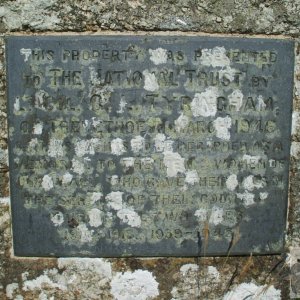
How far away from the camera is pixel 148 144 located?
274 centimetres

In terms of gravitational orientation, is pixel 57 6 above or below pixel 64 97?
above

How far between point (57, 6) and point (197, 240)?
55.3 inches

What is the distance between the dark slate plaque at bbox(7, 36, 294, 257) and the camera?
268 cm

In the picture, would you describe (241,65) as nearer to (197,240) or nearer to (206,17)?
(206,17)

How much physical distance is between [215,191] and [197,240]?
0.91 ft

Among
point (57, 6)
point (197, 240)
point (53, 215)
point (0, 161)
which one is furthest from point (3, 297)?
point (57, 6)

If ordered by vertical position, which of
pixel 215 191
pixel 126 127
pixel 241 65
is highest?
pixel 241 65

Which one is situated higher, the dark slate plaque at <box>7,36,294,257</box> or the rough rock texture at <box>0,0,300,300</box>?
the dark slate plaque at <box>7,36,294,257</box>

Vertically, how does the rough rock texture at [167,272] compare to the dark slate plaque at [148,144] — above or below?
below

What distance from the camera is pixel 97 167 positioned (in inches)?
108

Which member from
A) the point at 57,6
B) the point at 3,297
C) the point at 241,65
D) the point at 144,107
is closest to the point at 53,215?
the point at 3,297

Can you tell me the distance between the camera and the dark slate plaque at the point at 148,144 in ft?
8.79

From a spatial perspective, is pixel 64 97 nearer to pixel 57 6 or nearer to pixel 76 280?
pixel 57 6

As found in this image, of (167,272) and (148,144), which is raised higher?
(148,144)
